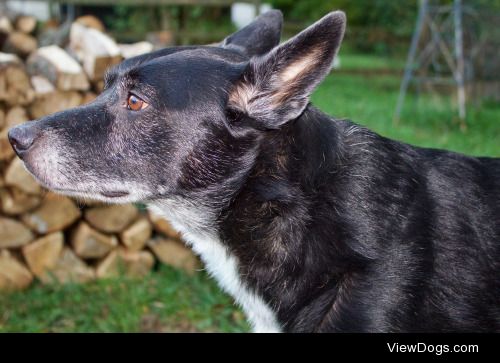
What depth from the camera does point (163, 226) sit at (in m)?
4.78

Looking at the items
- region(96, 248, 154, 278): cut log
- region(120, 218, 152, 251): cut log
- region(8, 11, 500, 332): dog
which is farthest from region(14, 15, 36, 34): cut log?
region(8, 11, 500, 332): dog

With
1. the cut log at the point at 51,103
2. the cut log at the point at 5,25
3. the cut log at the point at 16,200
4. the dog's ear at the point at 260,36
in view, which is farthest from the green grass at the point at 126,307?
the cut log at the point at 5,25

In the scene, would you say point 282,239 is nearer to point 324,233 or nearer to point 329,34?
point 324,233

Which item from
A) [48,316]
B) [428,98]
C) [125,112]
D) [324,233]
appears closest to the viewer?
[324,233]

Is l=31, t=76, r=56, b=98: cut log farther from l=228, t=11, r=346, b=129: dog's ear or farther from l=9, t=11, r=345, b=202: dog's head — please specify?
l=228, t=11, r=346, b=129: dog's ear

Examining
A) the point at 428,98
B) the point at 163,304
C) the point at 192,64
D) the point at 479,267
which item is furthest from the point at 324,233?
the point at 428,98

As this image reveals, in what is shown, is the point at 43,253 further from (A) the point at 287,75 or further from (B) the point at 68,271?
(A) the point at 287,75

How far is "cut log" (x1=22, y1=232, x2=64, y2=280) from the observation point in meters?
4.59

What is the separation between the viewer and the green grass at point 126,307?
162 inches

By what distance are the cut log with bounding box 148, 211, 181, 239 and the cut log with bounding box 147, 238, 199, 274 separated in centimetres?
6

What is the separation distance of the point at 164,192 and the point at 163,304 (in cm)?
191

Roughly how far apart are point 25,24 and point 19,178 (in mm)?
1922

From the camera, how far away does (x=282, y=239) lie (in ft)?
8.38
